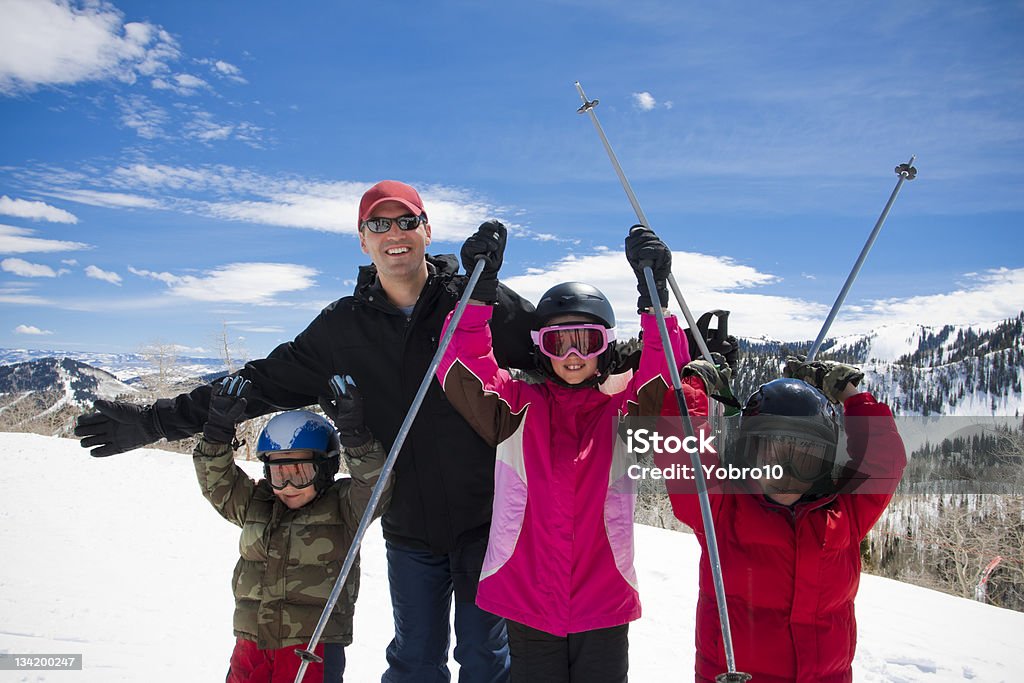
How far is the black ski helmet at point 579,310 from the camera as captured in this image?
2.72m

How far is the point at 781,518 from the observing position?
241 cm

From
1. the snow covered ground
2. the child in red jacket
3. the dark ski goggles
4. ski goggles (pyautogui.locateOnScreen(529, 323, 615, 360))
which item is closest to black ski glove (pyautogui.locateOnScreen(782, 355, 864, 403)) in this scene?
the child in red jacket

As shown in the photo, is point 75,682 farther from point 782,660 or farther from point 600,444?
point 782,660

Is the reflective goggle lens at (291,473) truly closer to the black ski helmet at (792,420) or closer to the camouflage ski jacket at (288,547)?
the camouflage ski jacket at (288,547)

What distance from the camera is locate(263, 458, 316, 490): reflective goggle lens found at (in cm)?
308

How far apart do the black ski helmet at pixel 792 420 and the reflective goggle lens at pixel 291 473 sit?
1.97 meters

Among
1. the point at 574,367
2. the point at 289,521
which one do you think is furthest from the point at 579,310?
the point at 289,521

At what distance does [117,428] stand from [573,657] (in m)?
2.55

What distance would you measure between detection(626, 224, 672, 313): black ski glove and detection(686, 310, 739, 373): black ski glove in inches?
23.7

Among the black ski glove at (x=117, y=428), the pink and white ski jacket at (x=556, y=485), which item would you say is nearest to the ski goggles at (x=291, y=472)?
→ the black ski glove at (x=117, y=428)

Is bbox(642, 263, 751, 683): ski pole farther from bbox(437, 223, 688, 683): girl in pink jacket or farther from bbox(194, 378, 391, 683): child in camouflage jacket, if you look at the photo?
bbox(194, 378, 391, 683): child in camouflage jacket

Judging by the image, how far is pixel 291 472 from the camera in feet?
10.2

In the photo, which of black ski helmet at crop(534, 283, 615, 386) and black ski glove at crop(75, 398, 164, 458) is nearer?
black ski helmet at crop(534, 283, 615, 386)

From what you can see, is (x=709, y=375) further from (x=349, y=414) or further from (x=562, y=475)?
(x=349, y=414)
